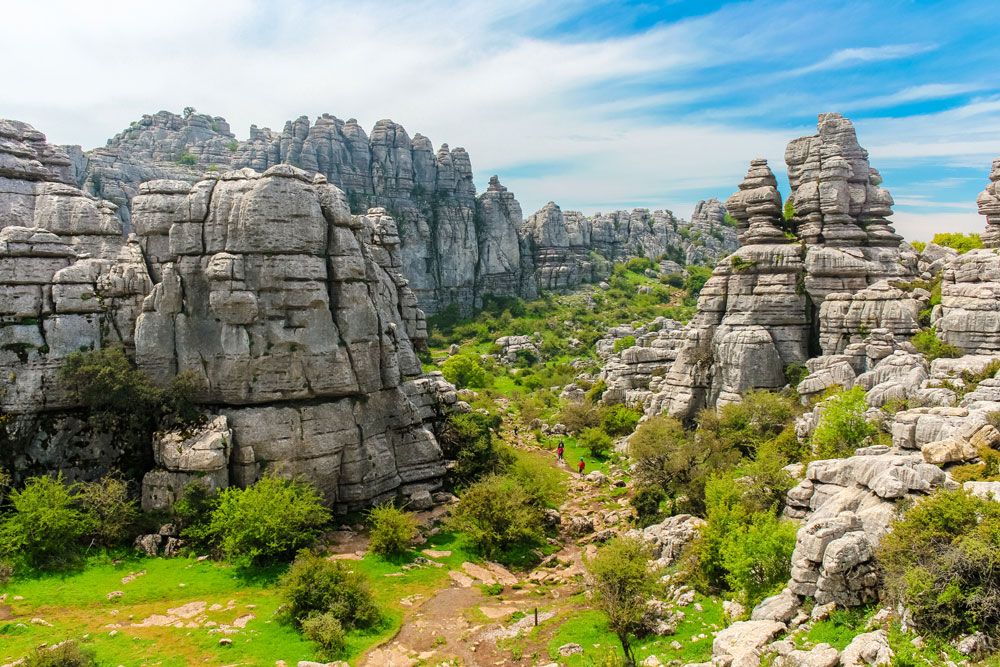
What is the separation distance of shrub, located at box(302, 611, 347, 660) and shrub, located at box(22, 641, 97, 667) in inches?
233

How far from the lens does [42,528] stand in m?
24.1

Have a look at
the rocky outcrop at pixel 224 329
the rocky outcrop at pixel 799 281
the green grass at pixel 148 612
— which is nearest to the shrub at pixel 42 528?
the green grass at pixel 148 612

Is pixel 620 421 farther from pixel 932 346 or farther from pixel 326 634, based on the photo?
pixel 326 634

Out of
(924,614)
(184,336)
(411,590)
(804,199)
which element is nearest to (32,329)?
(184,336)

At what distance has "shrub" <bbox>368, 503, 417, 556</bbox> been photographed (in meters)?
27.7

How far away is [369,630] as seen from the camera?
22062mm

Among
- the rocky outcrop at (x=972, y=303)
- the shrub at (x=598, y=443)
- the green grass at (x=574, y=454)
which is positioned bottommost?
the green grass at (x=574, y=454)

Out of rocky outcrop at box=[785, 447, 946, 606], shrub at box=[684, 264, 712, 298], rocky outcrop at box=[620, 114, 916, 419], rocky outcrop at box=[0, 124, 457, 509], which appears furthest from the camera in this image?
shrub at box=[684, 264, 712, 298]

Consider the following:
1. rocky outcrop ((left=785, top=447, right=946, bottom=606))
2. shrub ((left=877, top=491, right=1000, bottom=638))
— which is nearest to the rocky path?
rocky outcrop ((left=785, top=447, right=946, bottom=606))

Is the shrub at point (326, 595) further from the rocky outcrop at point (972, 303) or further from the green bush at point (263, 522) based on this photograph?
the rocky outcrop at point (972, 303)

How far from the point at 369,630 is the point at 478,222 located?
91.9 m

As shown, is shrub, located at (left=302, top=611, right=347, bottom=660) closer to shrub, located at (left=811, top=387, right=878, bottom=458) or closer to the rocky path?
the rocky path

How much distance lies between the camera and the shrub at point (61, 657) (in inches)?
681

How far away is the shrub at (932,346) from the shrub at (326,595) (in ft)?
95.8
